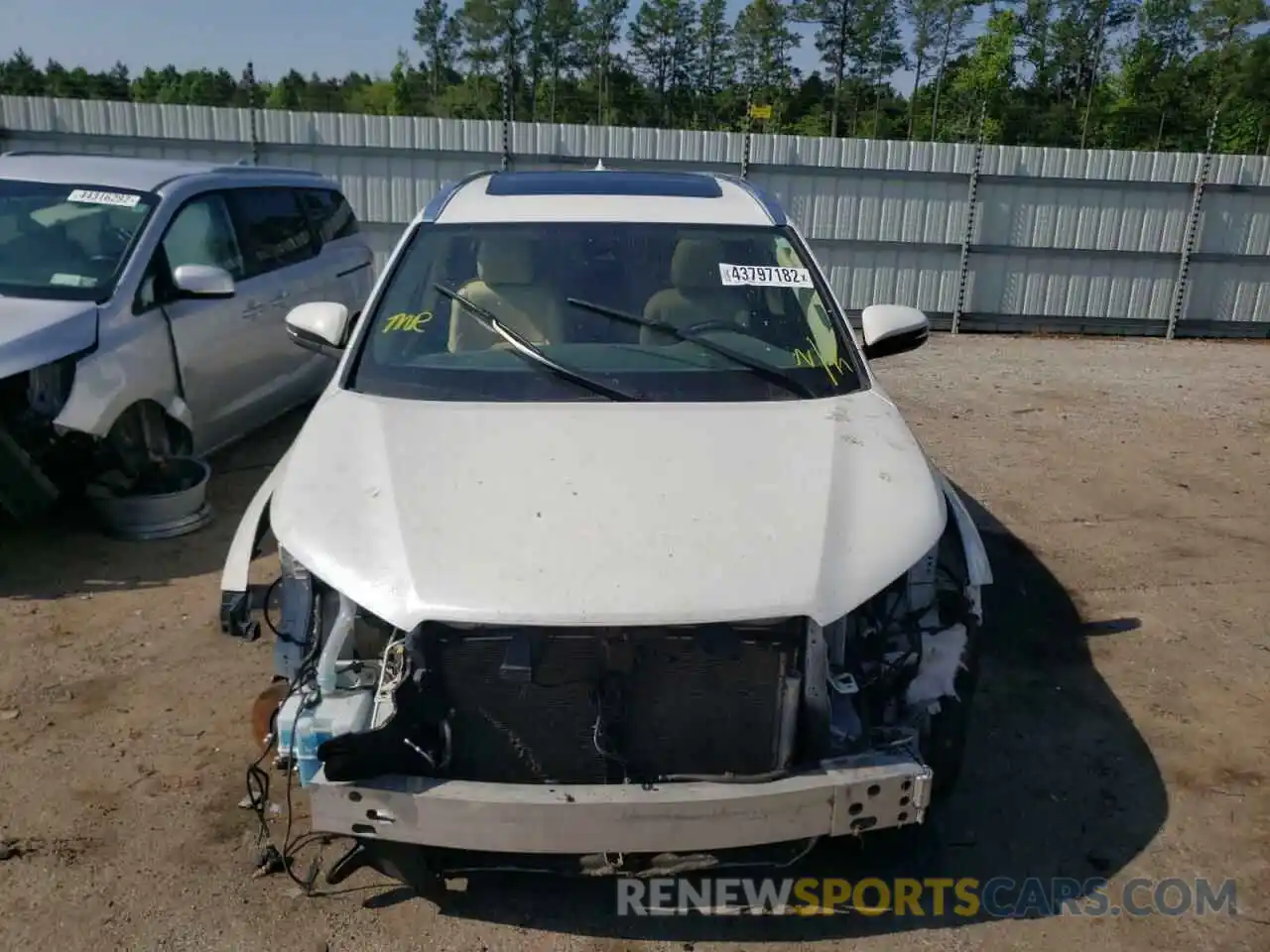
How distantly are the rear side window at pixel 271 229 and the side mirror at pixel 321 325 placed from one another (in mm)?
2793

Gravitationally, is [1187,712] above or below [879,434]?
below

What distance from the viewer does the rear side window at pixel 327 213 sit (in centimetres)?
798

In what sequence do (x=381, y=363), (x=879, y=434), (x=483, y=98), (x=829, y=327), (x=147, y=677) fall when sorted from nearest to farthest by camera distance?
(x=879, y=434)
(x=381, y=363)
(x=829, y=327)
(x=147, y=677)
(x=483, y=98)

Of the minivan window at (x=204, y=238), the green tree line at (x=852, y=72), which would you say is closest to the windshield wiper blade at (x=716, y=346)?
the minivan window at (x=204, y=238)

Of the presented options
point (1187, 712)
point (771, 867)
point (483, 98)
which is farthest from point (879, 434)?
point (483, 98)

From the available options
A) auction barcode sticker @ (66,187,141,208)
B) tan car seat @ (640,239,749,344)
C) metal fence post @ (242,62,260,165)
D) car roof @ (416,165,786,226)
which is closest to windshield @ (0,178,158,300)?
auction barcode sticker @ (66,187,141,208)

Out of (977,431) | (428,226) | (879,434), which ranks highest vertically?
(428,226)

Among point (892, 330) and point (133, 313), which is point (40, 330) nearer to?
point (133, 313)

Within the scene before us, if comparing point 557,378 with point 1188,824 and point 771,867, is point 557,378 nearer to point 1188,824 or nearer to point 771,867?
point 771,867

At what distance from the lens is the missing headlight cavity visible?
8.83 ft

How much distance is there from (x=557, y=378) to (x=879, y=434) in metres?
1.07

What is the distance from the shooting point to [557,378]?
11.7 feet

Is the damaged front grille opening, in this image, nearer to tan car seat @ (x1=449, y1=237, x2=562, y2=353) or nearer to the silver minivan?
tan car seat @ (x1=449, y1=237, x2=562, y2=353)

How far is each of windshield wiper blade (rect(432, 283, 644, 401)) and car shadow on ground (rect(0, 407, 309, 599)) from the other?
2.36 m
